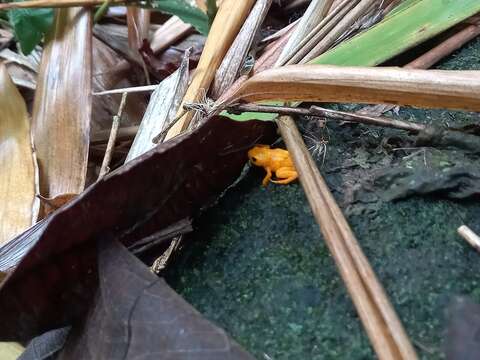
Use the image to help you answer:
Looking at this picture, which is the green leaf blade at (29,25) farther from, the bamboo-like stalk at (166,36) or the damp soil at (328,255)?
the damp soil at (328,255)

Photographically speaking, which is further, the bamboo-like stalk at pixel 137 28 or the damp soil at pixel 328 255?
the bamboo-like stalk at pixel 137 28

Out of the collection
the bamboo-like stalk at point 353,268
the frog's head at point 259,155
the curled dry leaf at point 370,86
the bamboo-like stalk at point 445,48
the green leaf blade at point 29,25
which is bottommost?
the bamboo-like stalk at point 445,48

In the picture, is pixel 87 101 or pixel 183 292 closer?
pixel 183 292

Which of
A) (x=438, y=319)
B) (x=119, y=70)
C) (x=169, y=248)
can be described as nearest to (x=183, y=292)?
(x=169, y=248)

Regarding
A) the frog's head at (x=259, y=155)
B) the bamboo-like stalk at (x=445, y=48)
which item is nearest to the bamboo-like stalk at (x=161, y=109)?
the frog's head at (x=259, y=155)

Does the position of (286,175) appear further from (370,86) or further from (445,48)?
(445,48)

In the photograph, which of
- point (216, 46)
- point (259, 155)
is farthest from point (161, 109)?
point (259, 155)

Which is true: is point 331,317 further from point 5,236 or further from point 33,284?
point 5,236
